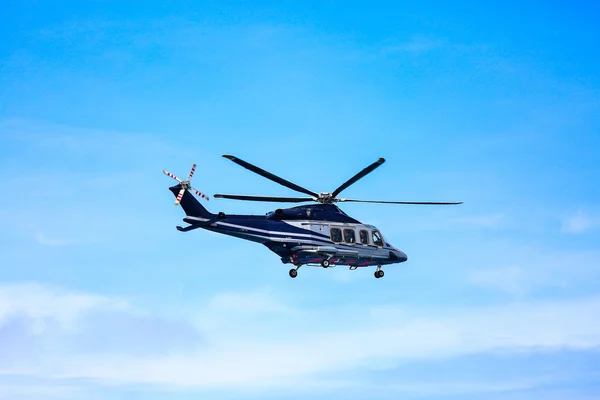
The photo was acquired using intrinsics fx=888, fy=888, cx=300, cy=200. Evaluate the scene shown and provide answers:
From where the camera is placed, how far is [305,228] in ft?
299

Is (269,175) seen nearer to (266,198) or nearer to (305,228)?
(266,198)

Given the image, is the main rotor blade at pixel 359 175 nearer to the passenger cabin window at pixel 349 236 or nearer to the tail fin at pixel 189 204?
the passenger cabin window at pixel 349 236

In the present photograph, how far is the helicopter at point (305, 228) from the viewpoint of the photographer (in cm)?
8662

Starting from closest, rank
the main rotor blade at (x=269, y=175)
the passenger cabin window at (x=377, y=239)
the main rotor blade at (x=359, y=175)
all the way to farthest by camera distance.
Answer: the main rotor blade at (x=269, y=175) → the main rotor blade at (x=359, y=175) → the passenger cabin window at (x=377, y=239)

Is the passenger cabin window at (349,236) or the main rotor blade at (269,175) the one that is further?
the passenger cabin window at (349,236)

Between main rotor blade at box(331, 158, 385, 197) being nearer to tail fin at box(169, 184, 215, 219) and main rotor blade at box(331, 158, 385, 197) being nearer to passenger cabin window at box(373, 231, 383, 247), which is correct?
passenger cabin window at box(373, 231, 383, 247)

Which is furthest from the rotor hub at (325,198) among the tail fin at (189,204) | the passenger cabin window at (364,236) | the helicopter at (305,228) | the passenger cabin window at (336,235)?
the tail fin at (189,204)

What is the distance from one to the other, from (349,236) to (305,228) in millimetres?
5337

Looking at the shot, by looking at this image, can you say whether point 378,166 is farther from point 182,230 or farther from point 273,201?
point 182,230

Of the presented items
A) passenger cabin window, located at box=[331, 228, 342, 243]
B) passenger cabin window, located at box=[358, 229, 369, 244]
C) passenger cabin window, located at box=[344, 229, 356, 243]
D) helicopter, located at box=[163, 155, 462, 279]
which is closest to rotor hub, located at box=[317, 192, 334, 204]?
helicopter, located at box=[163, 155, 462, 279]

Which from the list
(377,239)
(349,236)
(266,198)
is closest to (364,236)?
(377,239)

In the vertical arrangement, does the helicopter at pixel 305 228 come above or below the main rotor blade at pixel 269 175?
below

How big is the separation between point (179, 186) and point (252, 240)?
952 centimetres

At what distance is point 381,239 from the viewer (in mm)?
96375
